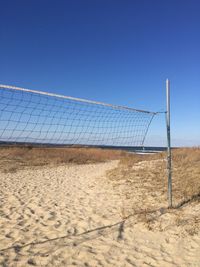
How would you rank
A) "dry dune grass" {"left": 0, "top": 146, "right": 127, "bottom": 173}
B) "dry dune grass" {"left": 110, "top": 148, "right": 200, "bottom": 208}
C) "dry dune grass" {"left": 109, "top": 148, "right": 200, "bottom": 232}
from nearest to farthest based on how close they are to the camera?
"dry dune grass" {"left": 109, "top": 148, "right": 200, "bottom": 232}
"dry dune grass" {"left": 110, "top": 148, "right": 200, "bottom": 208}
"dry dune grass" {"left": 0, "top": 146, "right": 127, "bottom": 173}

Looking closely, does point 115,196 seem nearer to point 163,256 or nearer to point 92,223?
point 92,223

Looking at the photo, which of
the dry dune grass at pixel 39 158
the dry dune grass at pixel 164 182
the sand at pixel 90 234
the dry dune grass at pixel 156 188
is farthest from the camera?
the dry dune grass at pixel 39 158

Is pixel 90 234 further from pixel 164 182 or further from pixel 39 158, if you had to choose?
pixel 39 158

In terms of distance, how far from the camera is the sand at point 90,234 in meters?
4.07

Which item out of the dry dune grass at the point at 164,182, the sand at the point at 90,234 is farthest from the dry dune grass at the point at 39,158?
the sand at the point at 90,234

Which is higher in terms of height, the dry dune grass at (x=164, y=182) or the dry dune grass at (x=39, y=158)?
the dry dune grass at (x=39, y=158)

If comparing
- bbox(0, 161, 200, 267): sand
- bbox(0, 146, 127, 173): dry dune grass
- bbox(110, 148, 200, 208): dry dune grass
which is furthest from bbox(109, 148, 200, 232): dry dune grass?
bbox(0, 146, 127, 173): dry dune grass

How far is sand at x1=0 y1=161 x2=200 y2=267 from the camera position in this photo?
407cm

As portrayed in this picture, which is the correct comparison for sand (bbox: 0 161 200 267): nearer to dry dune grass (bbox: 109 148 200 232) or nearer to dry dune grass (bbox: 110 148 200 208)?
dry dune grass (bbox: 109 148 200 232)

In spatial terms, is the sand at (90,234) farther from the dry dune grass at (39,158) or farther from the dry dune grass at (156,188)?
the dry dune grass at (39,158)

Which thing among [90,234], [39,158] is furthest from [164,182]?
[39,158]

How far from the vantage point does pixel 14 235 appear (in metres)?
4.91

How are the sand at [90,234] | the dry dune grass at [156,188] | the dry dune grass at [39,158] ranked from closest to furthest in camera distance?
1. the sand at [90,234]
2. the dry dune grass at [156,188]
3. the dry dune grass at [39,158]

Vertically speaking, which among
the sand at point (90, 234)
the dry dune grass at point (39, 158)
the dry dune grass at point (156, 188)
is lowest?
the sand at point (90, 234)
